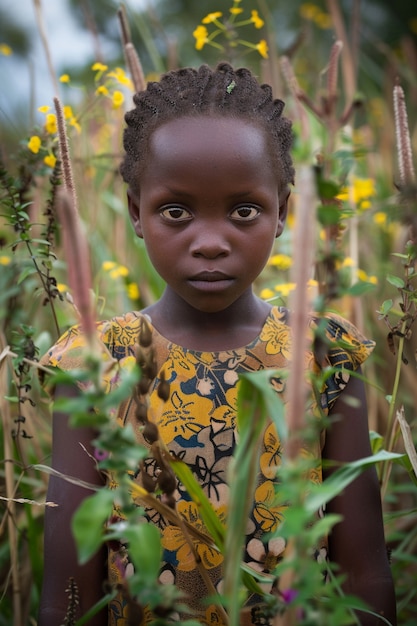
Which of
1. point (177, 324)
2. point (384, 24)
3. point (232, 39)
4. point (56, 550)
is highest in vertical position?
point (384, 24)

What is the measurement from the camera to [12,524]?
1231mm

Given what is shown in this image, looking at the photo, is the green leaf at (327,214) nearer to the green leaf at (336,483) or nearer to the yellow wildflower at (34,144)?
the green leaf at (336,483)

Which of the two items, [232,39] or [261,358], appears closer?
[261,358]

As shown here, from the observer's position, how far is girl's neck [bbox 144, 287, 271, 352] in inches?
45.8

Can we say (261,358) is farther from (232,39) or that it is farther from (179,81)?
(232,39)

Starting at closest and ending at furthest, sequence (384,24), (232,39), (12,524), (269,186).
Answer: (269,186) → (12,524) → (232,39) → (384,24)

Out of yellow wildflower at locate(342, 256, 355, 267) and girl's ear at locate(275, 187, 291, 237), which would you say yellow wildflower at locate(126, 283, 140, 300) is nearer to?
yellow wildflower at locate(342, 256, 355, 267)

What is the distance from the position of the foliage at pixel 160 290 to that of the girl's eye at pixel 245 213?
0.09 metres

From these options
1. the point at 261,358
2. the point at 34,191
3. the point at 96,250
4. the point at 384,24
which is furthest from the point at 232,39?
the point at 384,24

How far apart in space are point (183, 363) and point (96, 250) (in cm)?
94

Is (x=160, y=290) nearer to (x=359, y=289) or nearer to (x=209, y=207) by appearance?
(x=209, y=207)

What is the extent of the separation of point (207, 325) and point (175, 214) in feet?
0.61

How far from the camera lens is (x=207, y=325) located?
117 centimetres

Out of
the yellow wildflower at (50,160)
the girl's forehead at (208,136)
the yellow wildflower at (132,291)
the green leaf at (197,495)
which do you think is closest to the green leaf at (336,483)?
the green leaf at (197,495)
